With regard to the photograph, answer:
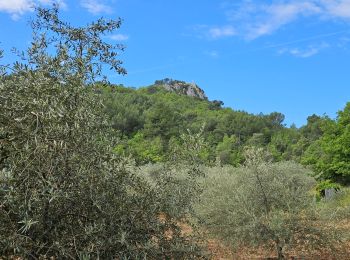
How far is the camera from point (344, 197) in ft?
81.2

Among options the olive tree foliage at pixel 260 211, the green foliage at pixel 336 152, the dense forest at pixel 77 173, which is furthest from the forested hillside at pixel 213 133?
the olive tree foliage at pixel 260 211

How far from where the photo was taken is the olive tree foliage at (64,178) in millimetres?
3354

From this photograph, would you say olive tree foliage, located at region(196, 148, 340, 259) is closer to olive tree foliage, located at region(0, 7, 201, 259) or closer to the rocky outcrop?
olive tree foliage, located at region(0, 7, 201, 259)

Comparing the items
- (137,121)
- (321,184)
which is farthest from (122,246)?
(137,121)

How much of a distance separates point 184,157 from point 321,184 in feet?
97.3

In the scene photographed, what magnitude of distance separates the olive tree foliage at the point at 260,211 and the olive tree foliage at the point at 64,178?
275 inches

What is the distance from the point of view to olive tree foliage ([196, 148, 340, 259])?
35.8ft

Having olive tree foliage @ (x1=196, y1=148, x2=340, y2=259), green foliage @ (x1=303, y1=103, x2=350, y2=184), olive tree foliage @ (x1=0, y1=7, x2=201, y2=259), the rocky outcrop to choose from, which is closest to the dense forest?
olive tree foliage @ (x1=0, y1=7, x2=201, y2=259)

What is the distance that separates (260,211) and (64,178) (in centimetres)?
888

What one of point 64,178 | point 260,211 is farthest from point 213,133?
point 64,178

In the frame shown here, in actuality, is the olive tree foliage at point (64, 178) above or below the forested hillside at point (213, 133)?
below

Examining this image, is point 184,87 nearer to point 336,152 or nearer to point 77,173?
point 336,152

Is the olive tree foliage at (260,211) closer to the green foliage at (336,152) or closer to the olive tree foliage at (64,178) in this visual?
the olive tree foliage at (64,178)

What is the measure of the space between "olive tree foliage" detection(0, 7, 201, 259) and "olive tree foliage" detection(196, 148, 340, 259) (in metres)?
6.99
